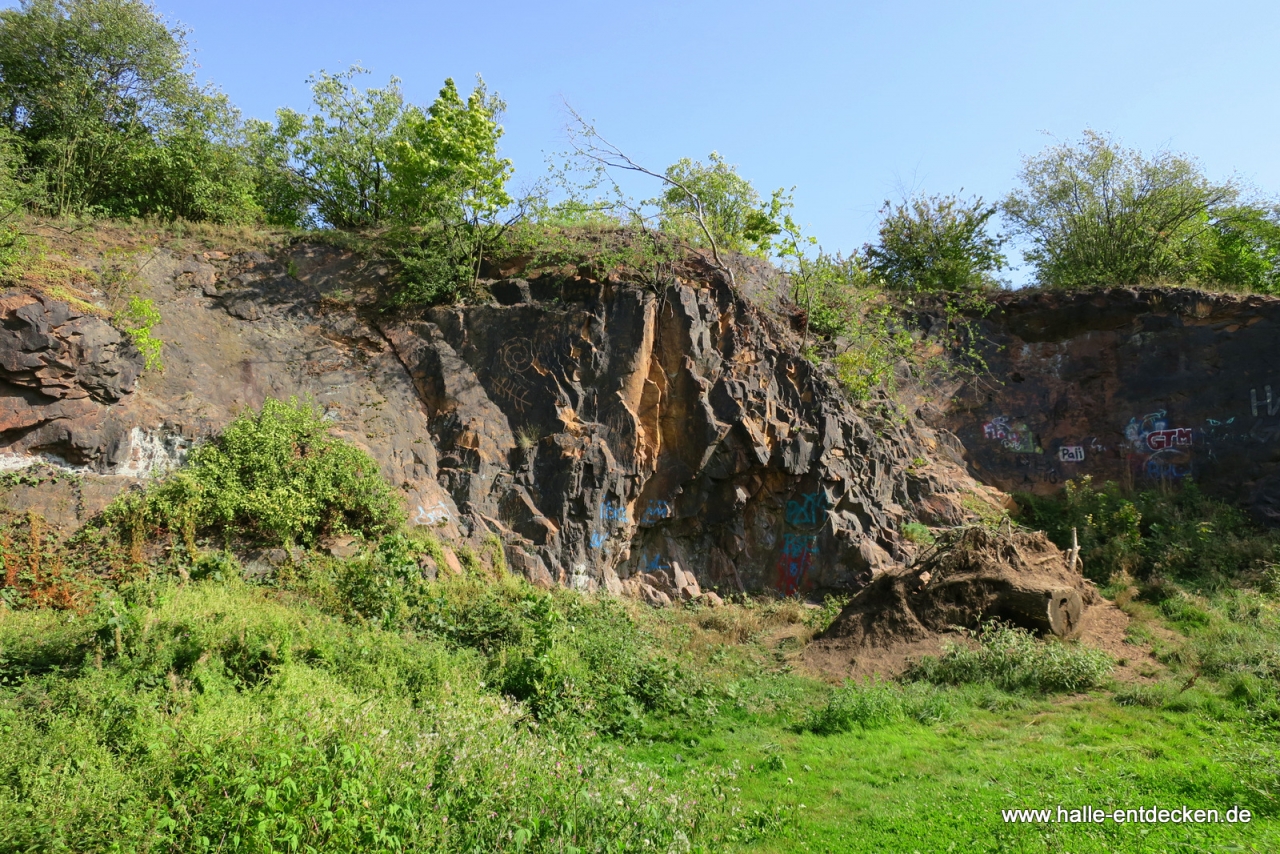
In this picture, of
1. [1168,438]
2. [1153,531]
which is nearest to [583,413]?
[1153,531]

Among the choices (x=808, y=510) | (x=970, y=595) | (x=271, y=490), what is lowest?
(x=970, y=595)

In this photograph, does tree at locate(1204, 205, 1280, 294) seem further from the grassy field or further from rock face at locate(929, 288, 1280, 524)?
the grassy field

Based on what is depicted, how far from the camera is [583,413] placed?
15.0 meters

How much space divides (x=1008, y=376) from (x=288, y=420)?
16.9 m

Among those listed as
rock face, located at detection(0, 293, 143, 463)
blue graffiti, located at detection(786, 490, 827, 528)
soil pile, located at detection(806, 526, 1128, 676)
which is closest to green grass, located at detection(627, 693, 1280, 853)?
soil pile, located at detection(806, 526, 1128, 676)

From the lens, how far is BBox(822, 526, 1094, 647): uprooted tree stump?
11398 mm

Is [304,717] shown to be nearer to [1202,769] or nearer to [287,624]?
[287,624]

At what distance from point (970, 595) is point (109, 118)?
63.3ft

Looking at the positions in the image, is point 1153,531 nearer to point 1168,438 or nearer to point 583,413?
point 1168,438

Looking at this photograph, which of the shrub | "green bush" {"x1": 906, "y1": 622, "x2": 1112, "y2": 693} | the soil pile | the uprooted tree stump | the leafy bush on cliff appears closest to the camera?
"green bush" {"x1": 906, "y1": 622, "x2": 1112, "y2": 693}

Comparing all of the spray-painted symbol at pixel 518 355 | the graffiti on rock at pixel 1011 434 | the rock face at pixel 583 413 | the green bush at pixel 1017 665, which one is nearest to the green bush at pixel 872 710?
the green bush at pixel 1017 665

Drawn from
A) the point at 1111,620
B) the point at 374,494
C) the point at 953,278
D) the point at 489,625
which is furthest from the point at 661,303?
the point at 953,278

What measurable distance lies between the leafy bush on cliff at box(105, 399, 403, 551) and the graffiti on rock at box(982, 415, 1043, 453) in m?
14.4

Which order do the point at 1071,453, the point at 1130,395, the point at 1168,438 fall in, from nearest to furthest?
the point at 1168,438
the point at 1071,453
the point at 1130,395
